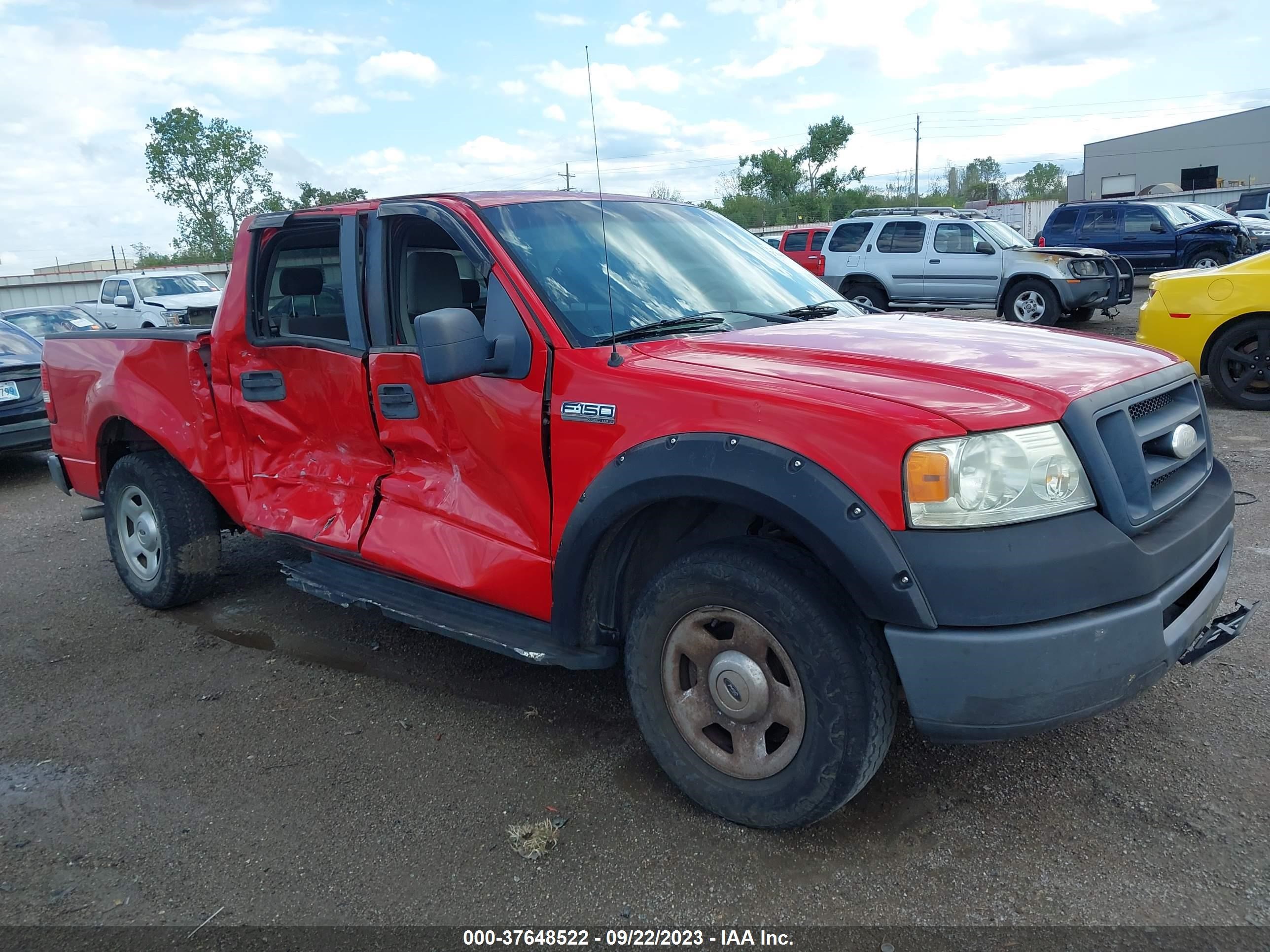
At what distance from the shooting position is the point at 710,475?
2627 millimetres

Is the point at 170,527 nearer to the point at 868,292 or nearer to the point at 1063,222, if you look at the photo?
the point at 868,292

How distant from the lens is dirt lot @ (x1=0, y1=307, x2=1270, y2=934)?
2598 millimetres

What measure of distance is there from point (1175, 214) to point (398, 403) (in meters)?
20.8

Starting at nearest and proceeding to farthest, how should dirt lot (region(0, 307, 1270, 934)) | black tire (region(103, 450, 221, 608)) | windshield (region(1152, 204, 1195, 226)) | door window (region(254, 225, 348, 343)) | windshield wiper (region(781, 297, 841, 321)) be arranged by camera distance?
dirt lot (region(0, 307, 1270, 934)) < windshield wiper (region(781, 297, 841, 321)) < door window (region(254, 225, 348, 343)) < black tire (region(103, 450, 221, 608)) < windshield (region(1152, 204, 1195, 226))

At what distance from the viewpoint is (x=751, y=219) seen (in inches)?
1788

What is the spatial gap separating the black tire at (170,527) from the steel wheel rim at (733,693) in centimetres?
298

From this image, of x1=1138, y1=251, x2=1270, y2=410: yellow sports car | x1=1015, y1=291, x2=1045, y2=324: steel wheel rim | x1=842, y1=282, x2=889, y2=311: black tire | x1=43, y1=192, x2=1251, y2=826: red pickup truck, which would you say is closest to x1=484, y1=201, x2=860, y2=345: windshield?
x1=43, y1=192, x2=1251, y2=826: red pickup truck

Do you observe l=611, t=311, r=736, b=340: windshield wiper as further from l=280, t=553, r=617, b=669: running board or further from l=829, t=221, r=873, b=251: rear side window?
l=829, t=221, r=873, b=251: rear side window

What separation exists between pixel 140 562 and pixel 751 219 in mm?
42996

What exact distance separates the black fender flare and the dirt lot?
798mm

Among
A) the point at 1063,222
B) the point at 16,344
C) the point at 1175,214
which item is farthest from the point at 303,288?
the point at 1175,214

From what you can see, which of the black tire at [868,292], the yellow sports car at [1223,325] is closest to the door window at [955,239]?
the black tire at [868,292]

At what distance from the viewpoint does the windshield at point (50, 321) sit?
13812 mm

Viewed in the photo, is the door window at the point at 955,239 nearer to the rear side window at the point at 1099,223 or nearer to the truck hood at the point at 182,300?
the rear side window at the point at 1099,223
